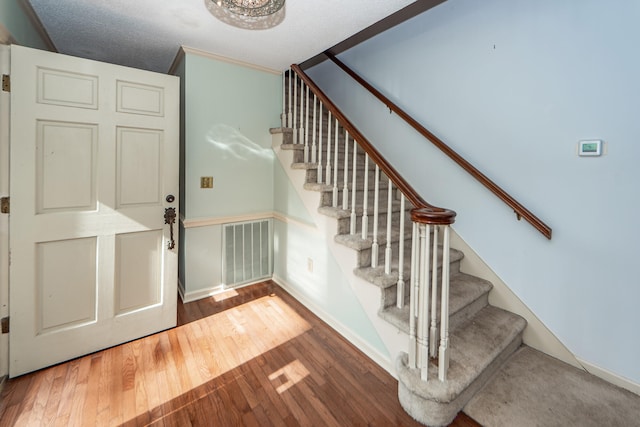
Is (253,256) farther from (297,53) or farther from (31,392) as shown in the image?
(297,53)

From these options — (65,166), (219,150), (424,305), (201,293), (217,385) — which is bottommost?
(217,385)

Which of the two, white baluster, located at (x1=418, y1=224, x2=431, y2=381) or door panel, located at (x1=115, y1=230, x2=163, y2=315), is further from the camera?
door panel, located at (x1=115, y1=230, x2=163, y2=315)

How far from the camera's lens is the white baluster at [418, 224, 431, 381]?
1397 mm

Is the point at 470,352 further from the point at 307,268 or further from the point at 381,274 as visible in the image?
the point at 307,268

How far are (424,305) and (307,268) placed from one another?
134cm

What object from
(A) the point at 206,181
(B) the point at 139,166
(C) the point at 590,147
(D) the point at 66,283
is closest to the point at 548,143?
Result: (C) the point at 590,147

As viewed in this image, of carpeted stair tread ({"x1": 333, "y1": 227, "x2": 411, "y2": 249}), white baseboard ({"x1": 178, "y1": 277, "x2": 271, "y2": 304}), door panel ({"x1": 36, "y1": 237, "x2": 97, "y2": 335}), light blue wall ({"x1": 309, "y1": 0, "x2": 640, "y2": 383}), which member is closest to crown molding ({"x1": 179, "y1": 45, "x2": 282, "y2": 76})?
light blue wall ({"x1": 309, "y1": 0, "x2": 640, "y2": 383})

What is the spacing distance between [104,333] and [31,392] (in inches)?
16.9

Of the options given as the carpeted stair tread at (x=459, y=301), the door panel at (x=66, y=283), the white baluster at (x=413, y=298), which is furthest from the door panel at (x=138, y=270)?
the white baluster at (x=413, y=298)

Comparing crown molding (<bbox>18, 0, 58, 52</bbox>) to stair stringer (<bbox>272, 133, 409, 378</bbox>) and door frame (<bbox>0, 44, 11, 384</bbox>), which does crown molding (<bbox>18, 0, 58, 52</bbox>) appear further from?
stair stringer (<bbox>272, 133, 409, 378</bbox>)

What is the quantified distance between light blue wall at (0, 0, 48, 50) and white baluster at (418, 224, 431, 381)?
253 cm

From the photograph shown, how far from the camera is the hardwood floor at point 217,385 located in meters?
1.45

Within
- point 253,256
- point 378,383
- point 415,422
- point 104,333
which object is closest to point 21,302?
point 104,333

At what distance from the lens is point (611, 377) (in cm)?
164
